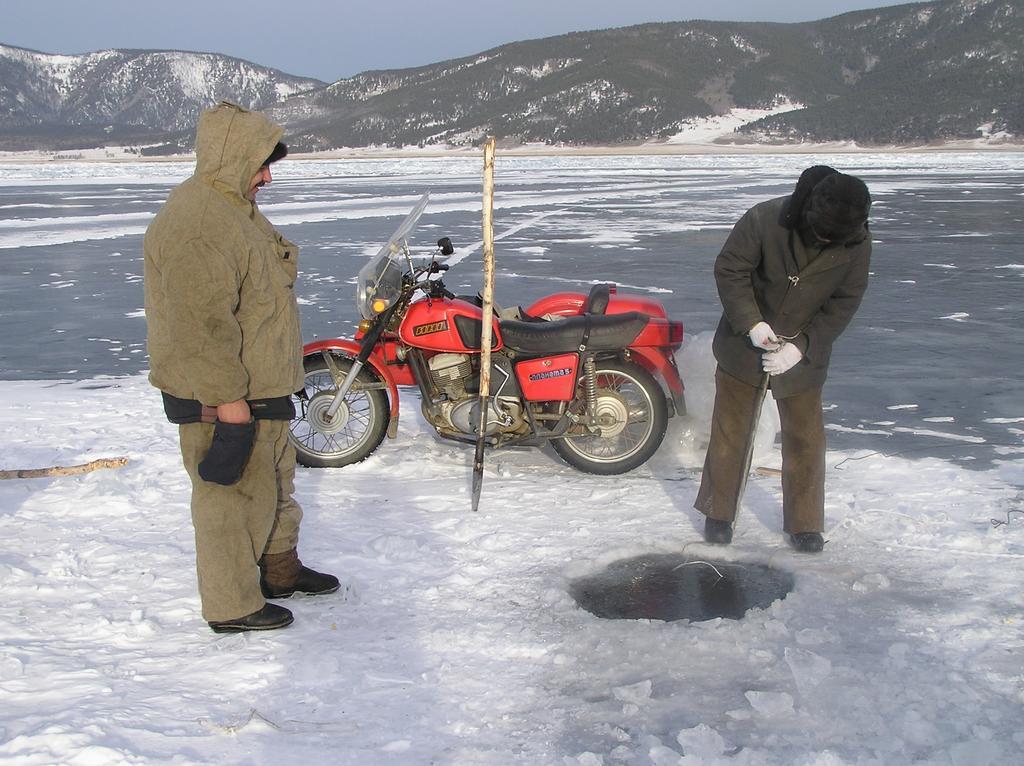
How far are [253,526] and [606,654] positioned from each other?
1.37 meters

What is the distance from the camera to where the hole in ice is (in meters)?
3.85

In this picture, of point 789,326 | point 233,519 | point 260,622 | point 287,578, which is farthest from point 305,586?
point 789,326

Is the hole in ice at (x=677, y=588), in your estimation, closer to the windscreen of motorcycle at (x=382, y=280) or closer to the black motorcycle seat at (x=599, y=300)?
the black motorcycle seat at (x=599, y=300)

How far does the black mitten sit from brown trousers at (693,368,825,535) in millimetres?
2180

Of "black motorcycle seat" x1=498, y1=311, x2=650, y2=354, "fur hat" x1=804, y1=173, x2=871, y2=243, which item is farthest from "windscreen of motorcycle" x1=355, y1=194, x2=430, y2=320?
"fur hat" x1=804, y1=173, x2=871, y2=243

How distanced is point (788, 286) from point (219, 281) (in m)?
2.34

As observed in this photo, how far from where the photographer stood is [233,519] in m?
3.52

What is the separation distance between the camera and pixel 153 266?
3.21 meters

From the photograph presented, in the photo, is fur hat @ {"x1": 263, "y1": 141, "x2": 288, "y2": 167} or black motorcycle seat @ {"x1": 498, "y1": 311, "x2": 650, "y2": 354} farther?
black motorcycle seat @ {"x1": 498, "y1": 311, "x2": 650, "y2": 354}

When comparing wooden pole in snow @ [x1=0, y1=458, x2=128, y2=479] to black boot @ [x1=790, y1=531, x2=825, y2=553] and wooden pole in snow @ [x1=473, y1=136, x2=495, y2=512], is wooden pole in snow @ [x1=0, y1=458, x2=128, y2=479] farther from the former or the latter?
black boot @ [x1=790, y1=531, x2=825, y2=553]

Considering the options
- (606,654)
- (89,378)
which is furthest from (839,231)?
(89,378)

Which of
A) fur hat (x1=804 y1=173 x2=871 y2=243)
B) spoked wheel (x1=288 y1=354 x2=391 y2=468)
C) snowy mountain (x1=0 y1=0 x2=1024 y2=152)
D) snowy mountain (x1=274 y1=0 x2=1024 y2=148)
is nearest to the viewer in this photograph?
fur hat (x1=804 y1=173 x2=871 y2=243)

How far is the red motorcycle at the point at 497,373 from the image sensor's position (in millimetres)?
5383

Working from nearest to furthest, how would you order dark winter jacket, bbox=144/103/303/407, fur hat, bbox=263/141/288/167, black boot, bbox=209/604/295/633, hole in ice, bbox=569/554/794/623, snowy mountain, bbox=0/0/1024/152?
dark winter jacket, bbox=144/103/303/407
fur hat, bbox=263/141/288/167
black boot, bbox=209/604/295/633
hole in ice, bbox=569/554/794/623
snowy mountain, bbox=0/0/1024/152
